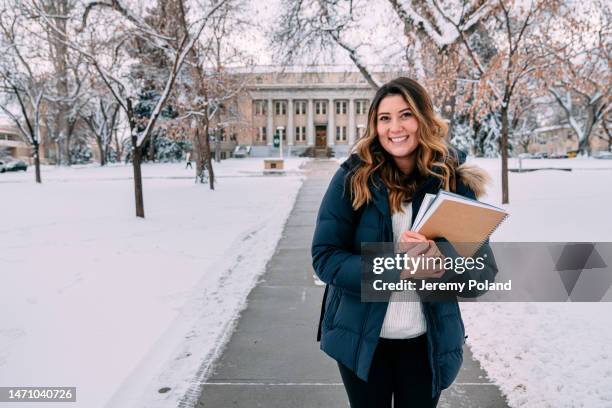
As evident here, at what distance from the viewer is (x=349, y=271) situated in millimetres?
1846

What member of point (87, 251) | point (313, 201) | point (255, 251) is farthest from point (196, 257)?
point (313, 201)

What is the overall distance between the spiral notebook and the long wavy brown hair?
0.59 ft

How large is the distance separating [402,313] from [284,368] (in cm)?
218

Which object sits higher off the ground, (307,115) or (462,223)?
(307,115)

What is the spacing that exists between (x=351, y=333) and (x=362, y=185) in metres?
0.64

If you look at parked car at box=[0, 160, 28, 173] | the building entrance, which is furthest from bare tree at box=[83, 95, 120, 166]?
the building entrance

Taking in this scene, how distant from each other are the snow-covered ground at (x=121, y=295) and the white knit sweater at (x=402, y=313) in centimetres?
214

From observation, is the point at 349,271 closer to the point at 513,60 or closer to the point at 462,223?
the point at 462,223

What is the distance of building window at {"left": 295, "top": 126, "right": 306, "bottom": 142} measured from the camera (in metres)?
71.0

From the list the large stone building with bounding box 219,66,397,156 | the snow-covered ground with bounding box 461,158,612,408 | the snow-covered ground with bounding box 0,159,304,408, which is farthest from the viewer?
the large stone building with bounding box 219,66,397,156

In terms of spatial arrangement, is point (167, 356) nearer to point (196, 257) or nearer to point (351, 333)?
point (351, 333)

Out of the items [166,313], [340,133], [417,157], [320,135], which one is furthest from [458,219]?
[340,133]

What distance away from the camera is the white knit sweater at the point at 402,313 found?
6.38ft

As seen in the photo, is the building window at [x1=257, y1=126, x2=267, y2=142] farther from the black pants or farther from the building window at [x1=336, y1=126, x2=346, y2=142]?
the black pants
